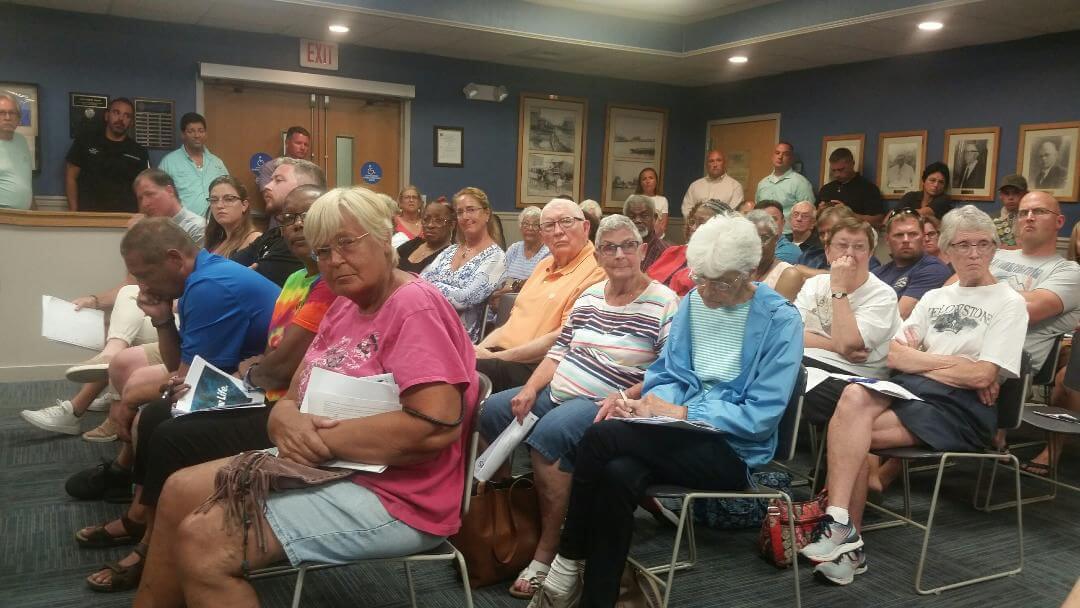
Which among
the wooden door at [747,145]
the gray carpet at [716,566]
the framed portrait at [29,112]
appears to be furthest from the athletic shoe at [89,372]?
the wooden door at [747,145]

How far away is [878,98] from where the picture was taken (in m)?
7.16

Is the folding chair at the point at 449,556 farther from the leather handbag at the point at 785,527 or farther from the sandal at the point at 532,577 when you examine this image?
the leather handbag at the point at 785,527

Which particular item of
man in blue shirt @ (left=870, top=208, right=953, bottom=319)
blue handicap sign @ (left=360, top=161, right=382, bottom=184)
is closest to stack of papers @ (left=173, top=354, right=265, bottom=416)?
man in blue shirt @ (left=870, top=208, right=953, bottom=319)

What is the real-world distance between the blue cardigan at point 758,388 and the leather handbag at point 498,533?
57cm

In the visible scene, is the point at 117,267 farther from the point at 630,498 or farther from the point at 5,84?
the point at 630,498

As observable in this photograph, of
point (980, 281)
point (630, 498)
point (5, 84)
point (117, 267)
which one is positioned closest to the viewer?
point (630, 498)

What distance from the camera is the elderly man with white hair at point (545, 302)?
3051mm

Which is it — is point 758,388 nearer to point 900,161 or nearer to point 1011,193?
point 1011,193

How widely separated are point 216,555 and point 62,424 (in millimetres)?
2845

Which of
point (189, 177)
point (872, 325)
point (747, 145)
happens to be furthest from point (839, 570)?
point (747, 145)

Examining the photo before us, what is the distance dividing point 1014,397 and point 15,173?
6.30m

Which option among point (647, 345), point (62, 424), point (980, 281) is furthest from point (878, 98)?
point (62, 424)

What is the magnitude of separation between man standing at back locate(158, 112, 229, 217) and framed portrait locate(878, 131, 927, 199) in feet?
19.1

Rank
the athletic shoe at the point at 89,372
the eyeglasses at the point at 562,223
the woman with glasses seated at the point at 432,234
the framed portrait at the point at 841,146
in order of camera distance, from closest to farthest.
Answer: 1. the eyeglasses at the point at 562,223
2. the athletic shoe at the point at 89,372
3. the woman with glasses seated at the point at 432,234
4. the framed portrait at the point at 841,146
